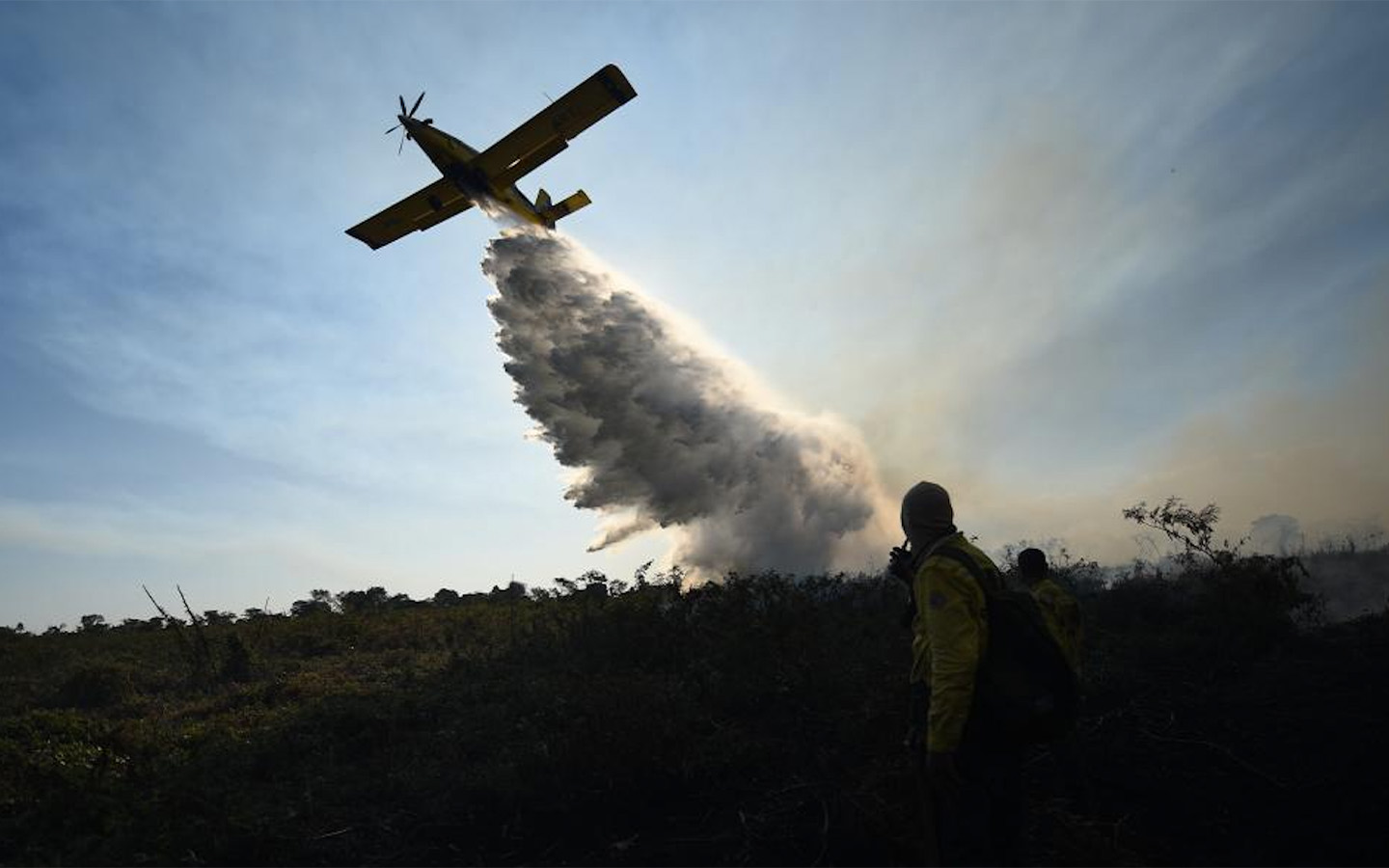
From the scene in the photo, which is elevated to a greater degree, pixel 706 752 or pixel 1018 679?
pixel 1018 679

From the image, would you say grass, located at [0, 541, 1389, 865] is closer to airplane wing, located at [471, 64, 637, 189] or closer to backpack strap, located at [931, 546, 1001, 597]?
backpack strap, located at [931, 546, 1001, 597]

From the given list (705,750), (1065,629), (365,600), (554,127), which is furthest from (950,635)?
(365,600)

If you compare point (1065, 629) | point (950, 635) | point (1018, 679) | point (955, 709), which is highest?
point (1065, 629)

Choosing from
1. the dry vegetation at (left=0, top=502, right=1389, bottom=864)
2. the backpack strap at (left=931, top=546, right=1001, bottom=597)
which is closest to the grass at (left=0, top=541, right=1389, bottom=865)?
the dry vegetation at (left=0, top=502, right=1389, bottom=864)

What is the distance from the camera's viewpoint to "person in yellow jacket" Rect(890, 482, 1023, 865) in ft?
11.1

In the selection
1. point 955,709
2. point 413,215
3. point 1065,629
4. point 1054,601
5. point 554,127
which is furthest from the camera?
point 413,215

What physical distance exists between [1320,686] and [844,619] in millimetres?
5578

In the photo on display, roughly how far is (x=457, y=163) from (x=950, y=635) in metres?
21.5

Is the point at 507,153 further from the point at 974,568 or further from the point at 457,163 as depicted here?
the point at 974,568

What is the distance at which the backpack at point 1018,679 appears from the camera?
340 cm

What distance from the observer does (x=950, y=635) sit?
3461 millimetres

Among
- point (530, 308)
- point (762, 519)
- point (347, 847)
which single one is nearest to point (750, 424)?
point (762, 519)

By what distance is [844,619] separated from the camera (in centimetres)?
1178

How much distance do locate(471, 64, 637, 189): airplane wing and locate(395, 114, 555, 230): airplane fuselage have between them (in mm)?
235
